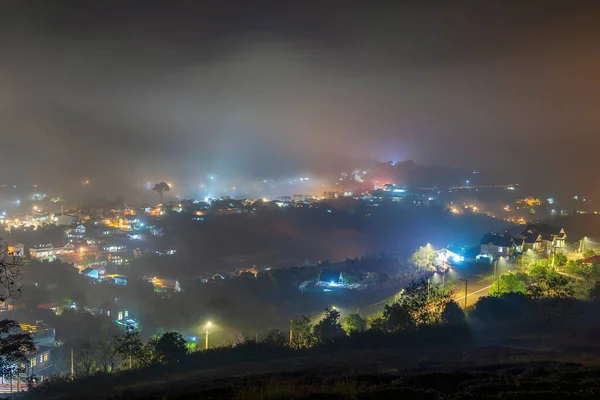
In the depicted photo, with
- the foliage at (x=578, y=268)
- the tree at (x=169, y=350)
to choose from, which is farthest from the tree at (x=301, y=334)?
the foliage at (x=578, y=268)

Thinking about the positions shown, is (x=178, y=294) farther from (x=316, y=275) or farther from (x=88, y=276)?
(x=316, y=275)

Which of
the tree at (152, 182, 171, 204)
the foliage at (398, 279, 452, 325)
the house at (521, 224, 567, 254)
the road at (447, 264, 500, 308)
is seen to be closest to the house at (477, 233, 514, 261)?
the house at (521, 224, 567, 254)

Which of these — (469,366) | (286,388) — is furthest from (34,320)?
(469,366)

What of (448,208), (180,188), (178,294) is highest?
(180,188)

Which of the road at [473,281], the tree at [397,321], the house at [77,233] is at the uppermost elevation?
the house at [77,233]

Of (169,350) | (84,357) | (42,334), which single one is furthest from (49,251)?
(169,350)

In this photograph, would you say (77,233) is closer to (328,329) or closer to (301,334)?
(301,334)

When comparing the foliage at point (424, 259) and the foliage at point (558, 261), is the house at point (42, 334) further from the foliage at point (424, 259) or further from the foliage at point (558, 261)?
the foliage at point (558, 261)

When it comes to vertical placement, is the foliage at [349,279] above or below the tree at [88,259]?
below
